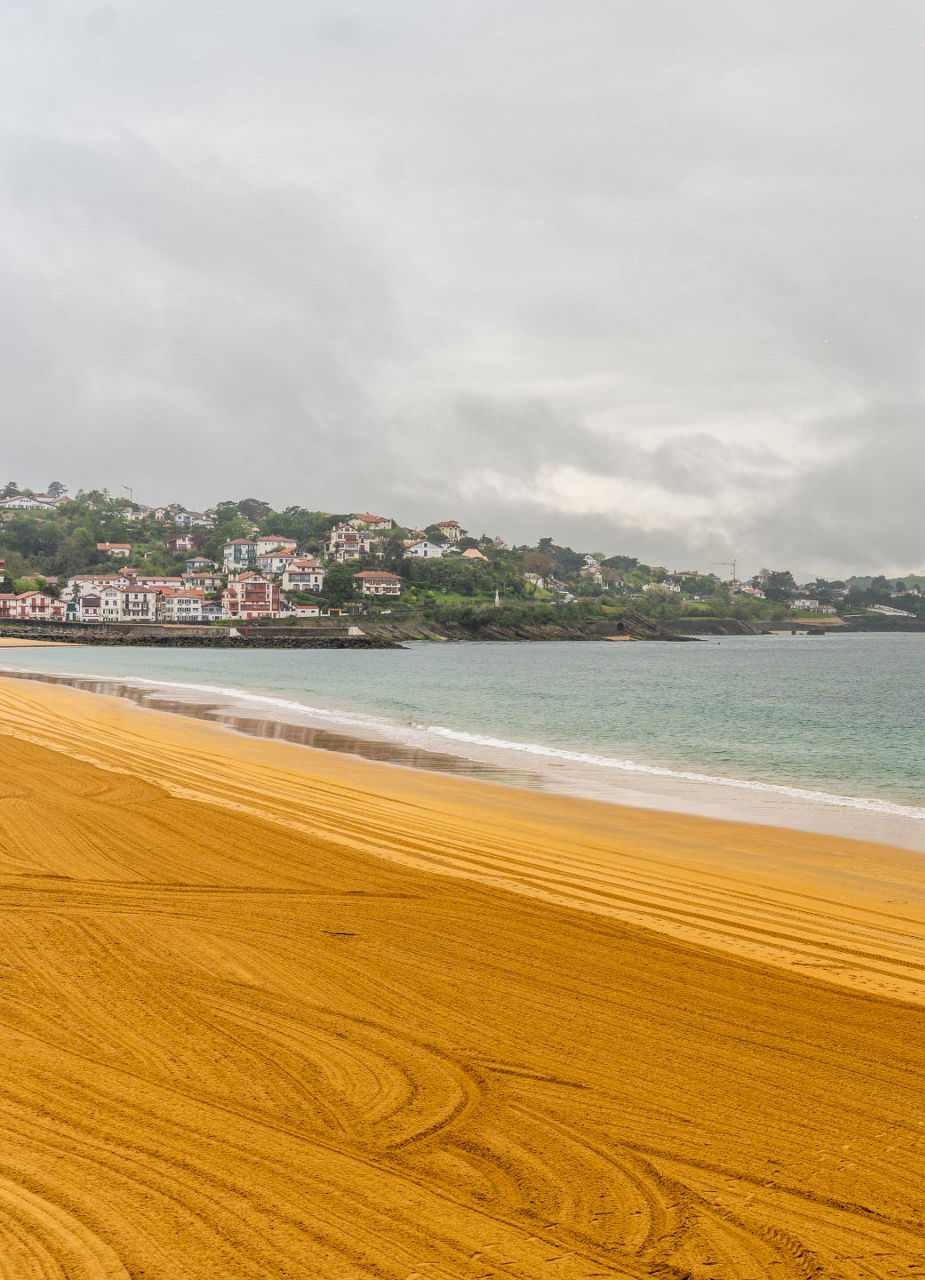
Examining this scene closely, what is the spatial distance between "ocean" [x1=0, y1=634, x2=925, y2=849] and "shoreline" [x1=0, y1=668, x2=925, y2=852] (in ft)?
0.17

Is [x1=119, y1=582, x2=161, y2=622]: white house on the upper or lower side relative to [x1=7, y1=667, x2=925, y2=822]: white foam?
upper

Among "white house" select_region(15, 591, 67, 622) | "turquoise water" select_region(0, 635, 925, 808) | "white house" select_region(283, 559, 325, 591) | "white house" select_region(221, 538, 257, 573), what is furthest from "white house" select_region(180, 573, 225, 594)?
"turquoise water" select_region(0, 635, 925, 808)

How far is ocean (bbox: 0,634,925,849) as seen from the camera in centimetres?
1545

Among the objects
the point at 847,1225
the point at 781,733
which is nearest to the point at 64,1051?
the point at 847,1225

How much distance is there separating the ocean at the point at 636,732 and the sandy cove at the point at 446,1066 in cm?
645

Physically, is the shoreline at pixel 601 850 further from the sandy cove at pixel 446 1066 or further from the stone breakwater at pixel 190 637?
the stone breakwater at pixel 190 637

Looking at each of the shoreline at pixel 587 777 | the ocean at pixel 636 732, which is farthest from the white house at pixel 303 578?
the shoreline at pixel 587 777

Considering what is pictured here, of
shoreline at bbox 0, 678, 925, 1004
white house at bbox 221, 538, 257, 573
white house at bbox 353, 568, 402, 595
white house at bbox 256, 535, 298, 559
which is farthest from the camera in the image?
white house at bbox 256, 535, 298, 559

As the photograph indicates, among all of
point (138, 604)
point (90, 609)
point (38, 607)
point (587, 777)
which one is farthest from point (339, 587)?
point (587, 777)

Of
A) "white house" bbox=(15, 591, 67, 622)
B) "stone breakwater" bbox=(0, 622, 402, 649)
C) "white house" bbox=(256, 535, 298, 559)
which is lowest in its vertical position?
"stone breakwater" bbox=(0, 622, 402, 649)

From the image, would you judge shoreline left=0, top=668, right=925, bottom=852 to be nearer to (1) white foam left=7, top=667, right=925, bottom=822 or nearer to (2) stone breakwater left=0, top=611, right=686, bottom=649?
(1) white foam left=7, top=667, right=925, bottom=822

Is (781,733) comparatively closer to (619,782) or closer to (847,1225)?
(619,782)

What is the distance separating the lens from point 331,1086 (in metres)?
4.11

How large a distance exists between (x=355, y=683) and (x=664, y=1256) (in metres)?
44.9
